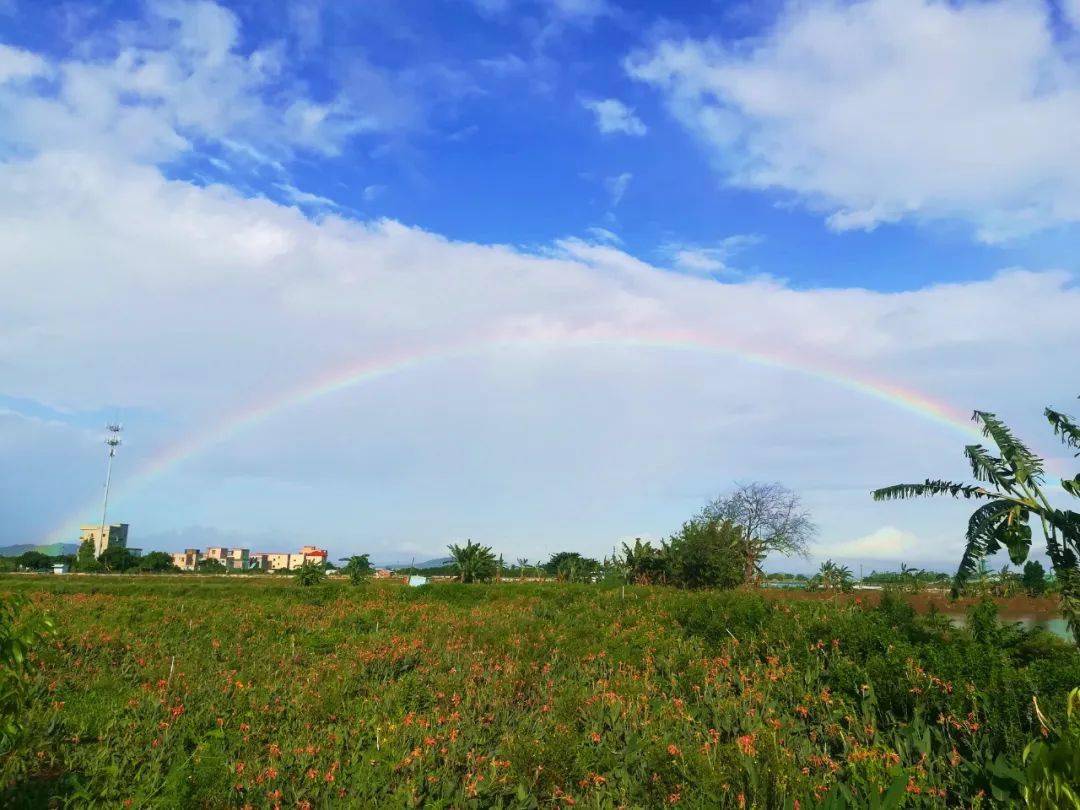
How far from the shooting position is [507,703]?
348 inches

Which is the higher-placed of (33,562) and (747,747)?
(747,747)

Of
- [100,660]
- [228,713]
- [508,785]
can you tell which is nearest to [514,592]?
[100,660]

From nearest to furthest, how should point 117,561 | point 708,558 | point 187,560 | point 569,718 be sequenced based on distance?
point 569,718 → point 708,558 → point 117,561 → point 187,560

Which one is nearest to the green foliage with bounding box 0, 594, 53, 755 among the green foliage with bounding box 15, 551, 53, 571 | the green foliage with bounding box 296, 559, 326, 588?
the green foliage with bounding box 296, 559, 326, 588

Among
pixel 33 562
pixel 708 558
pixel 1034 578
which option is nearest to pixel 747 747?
pixel 708 558

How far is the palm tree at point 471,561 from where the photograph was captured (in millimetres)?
37688

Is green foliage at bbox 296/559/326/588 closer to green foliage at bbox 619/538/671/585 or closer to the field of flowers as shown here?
green foliage at bbox 619/538/671/585

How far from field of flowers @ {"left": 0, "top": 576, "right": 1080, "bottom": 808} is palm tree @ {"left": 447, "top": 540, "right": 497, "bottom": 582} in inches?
1008

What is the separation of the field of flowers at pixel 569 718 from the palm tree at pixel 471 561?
25.6m

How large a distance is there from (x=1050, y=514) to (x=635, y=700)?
11219mm

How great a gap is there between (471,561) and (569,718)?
3041 centimetres

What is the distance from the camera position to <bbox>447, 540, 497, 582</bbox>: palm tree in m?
37.7

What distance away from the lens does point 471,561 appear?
124ft

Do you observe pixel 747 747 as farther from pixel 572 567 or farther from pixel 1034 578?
pixel 572 567
